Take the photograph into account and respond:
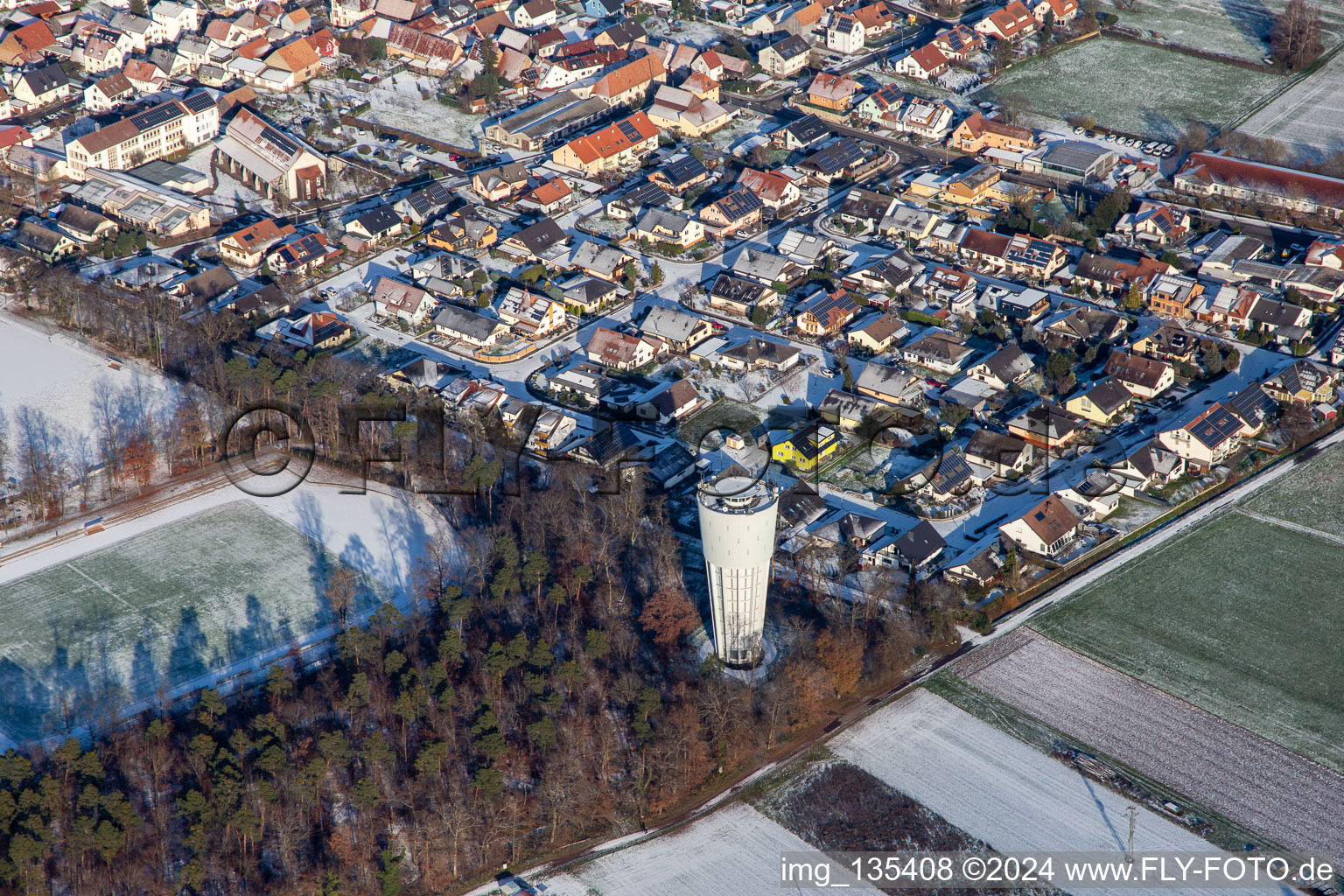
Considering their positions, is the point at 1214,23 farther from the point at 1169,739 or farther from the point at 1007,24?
the point at 1169,739

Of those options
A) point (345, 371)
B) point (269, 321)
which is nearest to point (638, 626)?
point (345, 371)

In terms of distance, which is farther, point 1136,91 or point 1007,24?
point 1007,24

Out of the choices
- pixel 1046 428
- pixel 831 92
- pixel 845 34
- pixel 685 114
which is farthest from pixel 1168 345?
pixel 845 34

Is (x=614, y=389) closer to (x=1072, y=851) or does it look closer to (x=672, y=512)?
(x=672, y=512)

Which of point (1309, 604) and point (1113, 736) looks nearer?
point (1113, 736)

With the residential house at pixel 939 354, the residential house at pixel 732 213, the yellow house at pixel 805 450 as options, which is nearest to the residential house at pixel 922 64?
the residential house at pixel 732 213

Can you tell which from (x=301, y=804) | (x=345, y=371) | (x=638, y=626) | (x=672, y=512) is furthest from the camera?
(x=345, y=371)

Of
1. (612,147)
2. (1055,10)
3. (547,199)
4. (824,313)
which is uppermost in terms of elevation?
(1055,10)
